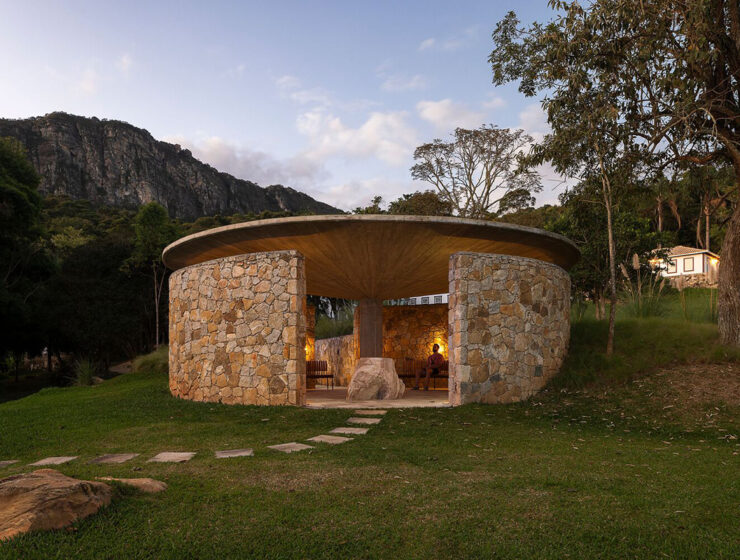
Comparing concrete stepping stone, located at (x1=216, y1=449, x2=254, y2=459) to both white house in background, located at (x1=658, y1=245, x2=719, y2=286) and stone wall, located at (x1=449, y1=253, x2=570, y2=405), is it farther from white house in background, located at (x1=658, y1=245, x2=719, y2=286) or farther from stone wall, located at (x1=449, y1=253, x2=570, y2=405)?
white house in background, located at (x1=658, y1=245, x2=719, y2=286)

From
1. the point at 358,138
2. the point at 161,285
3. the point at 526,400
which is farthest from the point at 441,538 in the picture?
the point at 358,138

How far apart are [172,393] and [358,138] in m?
20.6

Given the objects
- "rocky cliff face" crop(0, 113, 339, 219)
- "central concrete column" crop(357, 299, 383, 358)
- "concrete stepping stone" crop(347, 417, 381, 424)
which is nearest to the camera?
"concrete stepping stone" crop(347, 417, 381, 424)

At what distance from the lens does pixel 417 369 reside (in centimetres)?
1163

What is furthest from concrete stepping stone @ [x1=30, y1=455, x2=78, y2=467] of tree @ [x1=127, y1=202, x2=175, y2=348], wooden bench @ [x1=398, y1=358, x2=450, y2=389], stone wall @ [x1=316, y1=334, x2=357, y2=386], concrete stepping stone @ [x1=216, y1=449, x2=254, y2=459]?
tree @ [x1=127, y1=202, x2=175, y2=348]

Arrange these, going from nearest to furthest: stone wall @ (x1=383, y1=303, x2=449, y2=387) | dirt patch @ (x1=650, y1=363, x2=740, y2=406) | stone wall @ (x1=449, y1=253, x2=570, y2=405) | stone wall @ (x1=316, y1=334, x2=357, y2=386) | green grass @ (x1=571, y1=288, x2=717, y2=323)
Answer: dirt patch @ (x1=650, y1=363, x2=740, y2=406) < stone wall @ (x1=449, y1=253, x2=570, y2=405) < green grass @ (x1=571, y1=288, x2=717, y2=323) < stone wall @ (x1=383, y1=303, x2=449, y2=387) < stone wall @ (x1=316, y1=334, x2=357, y2=386)

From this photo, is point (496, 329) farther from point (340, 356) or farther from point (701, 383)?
point (340, 356)

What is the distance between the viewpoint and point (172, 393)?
9.39 metres

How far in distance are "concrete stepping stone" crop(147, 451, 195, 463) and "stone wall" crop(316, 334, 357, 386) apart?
9.34m

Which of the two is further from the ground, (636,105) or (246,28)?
(246,28)

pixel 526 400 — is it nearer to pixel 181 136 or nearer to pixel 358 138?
pixel 358 138

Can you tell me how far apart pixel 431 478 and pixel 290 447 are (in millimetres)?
1814

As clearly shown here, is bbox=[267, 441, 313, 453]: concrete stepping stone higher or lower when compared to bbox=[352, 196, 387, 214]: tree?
lower

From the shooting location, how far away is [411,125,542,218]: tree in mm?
21469
